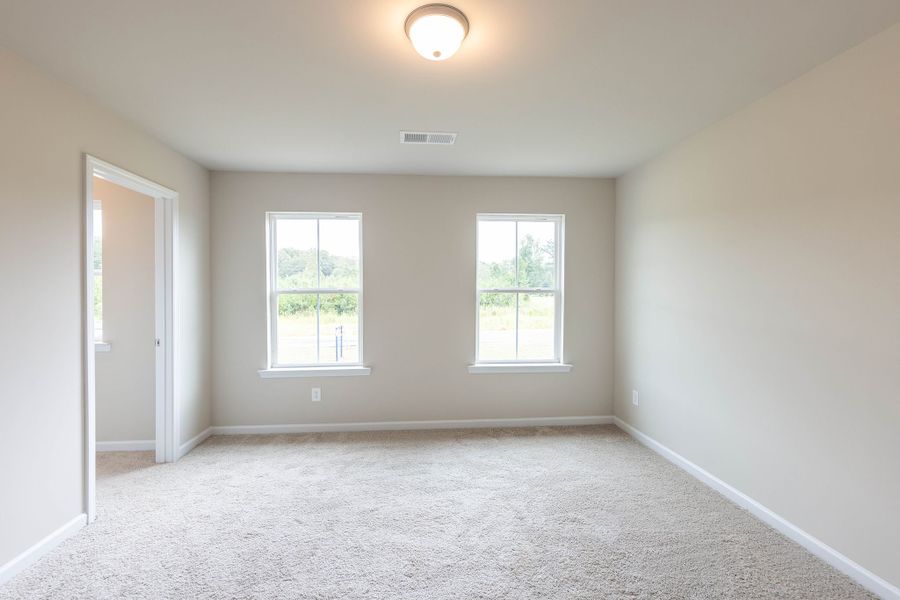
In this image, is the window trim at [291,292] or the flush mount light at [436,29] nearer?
the flush mount light at [436,29]

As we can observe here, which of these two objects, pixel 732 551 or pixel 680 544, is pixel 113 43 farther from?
pixel 732 551

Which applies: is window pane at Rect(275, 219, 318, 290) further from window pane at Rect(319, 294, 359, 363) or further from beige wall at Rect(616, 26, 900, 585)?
beige wall at Rect(616, 26, 900, 585)

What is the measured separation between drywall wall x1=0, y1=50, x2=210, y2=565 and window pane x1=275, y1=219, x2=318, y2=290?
1.48 metres

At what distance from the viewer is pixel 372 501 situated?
8.64ft

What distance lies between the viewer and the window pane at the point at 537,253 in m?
4.16

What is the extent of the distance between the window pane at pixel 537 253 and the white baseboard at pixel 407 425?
1.35m

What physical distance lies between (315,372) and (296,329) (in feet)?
1.51

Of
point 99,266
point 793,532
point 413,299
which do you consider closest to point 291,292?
point 413,299

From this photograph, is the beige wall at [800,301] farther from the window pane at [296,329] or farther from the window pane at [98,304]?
the window pane at [98,304]

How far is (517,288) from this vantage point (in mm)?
4145

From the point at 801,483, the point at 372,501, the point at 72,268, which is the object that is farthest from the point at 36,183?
the point at 801,483

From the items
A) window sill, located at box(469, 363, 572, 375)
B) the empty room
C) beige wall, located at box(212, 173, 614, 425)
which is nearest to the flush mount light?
the empty room

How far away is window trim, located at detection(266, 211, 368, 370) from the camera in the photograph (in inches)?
153

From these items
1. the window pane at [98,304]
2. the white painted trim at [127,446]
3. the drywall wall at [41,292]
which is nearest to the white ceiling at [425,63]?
the drywall wall at [41,292]
